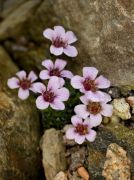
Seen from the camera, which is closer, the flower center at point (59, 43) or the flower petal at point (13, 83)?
the flower center at point (59, 43)

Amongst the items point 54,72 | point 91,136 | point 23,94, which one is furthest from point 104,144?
point 23,94

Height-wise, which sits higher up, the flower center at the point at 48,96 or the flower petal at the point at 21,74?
the flower petal at the point at 21,74

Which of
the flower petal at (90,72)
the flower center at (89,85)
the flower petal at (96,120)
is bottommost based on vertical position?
the flower petal at (96,120)

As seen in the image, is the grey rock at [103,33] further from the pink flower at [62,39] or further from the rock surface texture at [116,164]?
the rock surface texture at [116,164]

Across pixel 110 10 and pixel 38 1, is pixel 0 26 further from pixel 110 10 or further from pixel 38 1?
pixel 110 10

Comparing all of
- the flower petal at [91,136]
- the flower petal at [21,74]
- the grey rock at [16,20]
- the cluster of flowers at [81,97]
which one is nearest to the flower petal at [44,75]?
the cluster of flowers at [81,97]

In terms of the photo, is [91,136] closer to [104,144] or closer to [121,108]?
[104,144]

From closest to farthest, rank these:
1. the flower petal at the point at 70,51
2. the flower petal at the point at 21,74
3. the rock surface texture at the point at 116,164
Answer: the rock surface texture at the point at 116,164
the flower petal at the point at 70,51
the flower petal at the point at 21,74
